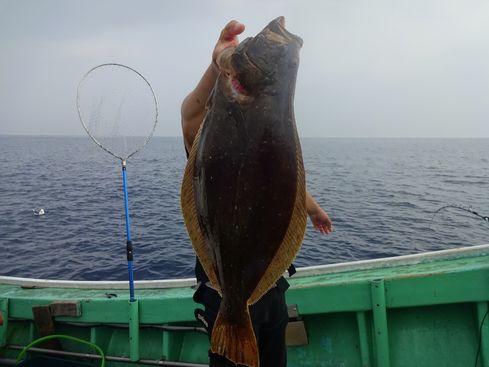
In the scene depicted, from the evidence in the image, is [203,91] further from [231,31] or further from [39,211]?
[39,211]

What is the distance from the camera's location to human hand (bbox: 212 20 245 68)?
2.11 meters

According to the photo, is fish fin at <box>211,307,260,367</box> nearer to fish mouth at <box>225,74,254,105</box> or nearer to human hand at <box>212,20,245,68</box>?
fish mouth at <box>225,74,254,105</box>

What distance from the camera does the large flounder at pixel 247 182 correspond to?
1.95 metres

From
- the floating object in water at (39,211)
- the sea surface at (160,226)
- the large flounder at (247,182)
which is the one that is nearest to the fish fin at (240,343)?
the large flounder at (247,182)

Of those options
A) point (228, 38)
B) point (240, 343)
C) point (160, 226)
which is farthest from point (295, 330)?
point (160, 226)

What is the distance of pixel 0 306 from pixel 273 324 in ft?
12.3

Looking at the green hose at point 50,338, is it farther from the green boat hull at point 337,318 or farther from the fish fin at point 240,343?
the fish fin at point 240,343

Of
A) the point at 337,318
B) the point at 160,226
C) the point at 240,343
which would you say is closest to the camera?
the point at 240,343

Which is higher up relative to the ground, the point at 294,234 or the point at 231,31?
the point at 231,31

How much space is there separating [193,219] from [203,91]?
2.66 ft

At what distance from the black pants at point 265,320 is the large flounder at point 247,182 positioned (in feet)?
1.26

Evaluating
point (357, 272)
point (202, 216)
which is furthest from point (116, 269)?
point (202, 216)

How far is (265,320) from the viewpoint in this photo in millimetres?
2520

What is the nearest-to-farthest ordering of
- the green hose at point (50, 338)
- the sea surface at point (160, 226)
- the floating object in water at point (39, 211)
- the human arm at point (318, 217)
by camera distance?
the human arm at point (318, 217) → the green hose at point (50, 338) → the sea surface at point (160, 226) → the floating object in water at point (39, 211)
